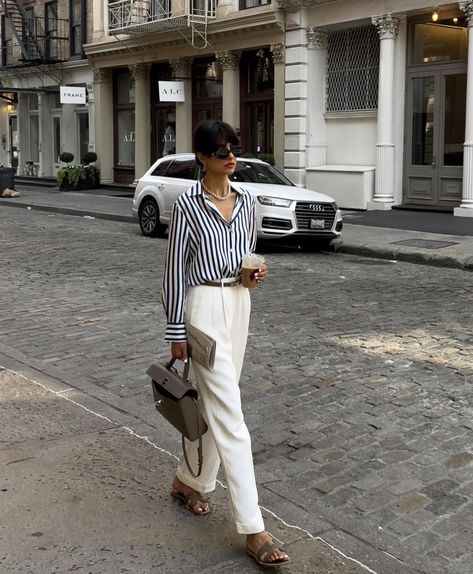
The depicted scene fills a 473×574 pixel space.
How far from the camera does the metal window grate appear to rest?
800 inches

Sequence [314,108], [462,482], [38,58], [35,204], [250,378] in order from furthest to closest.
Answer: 1. [38,58]
2. [35,204]
3. [314,108]
4. [250,378]
5. [462,482]

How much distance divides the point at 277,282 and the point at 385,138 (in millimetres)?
10064

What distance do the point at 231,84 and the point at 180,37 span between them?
8.59ft

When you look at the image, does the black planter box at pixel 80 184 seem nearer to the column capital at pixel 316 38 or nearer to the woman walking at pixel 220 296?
the column capital at pixel 316 38

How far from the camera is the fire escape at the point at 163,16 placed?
2361 cm

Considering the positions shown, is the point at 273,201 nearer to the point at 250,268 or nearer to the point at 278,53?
the point at 278,53

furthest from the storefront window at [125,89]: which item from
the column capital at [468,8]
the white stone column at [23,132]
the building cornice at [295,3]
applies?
the column capital at [468,8]

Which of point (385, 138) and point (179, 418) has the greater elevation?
point (385, 138)

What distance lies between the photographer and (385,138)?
64.0 feet

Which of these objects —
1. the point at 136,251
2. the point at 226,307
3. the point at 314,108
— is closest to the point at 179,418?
the point at 226,307

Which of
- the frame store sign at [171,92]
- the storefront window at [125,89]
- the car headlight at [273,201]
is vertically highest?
the storefront window at [125,89]

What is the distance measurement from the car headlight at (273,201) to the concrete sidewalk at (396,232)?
4.56 feet

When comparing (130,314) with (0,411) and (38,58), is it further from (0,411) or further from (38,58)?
(38,58)

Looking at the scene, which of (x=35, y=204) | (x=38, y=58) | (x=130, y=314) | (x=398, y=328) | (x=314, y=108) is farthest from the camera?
(x=38, y=58)
